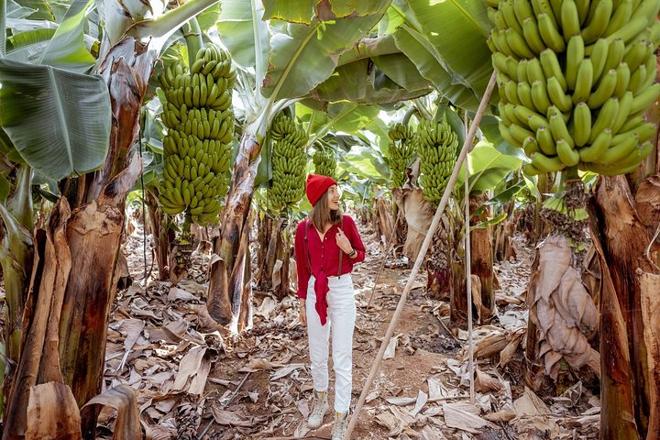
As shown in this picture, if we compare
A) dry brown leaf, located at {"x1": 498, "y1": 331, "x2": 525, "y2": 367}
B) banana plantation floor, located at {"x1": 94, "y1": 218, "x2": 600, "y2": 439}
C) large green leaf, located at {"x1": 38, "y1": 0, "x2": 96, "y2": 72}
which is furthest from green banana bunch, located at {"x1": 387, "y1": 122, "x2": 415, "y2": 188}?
large green leaf, located at {"x1": 38, "y1": 0, "x2": 96, "y2": 72}

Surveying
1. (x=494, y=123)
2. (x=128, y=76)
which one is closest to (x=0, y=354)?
(x=128, y=76)

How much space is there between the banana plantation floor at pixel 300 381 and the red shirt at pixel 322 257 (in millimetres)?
822

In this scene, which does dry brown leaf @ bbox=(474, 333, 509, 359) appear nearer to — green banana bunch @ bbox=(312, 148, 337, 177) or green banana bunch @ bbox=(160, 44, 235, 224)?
green banana bunch @ bbox=(160, 44, 235, 224)

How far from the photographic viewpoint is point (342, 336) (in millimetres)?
2133

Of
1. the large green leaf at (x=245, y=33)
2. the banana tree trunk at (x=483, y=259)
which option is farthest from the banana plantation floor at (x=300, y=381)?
the large green leaf at (x=245, y=33)

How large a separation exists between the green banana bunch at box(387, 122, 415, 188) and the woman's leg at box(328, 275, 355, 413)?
322 cm

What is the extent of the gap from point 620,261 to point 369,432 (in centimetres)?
159

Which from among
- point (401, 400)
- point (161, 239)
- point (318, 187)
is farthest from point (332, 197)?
point (161, 239)

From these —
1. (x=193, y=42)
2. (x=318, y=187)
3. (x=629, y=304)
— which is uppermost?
(x=193, y=42)

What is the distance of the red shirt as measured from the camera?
215 centimetres

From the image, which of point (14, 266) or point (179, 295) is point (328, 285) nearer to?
point (14, 266)

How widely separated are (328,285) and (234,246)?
51.9 inches

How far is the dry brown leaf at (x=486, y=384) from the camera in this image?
8.48 feet

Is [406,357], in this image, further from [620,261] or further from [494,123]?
[620,261]
